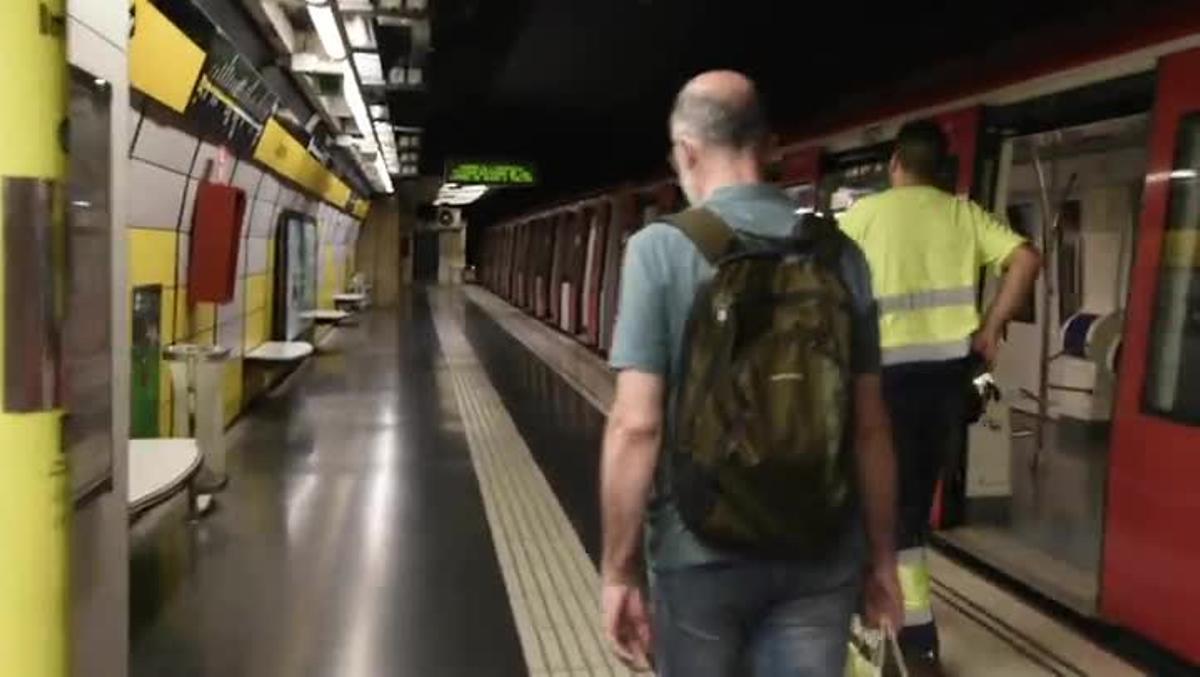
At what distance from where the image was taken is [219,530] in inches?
189

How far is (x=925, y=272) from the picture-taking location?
2.88 m

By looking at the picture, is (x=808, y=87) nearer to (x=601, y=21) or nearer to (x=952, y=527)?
(x=601, y=21)

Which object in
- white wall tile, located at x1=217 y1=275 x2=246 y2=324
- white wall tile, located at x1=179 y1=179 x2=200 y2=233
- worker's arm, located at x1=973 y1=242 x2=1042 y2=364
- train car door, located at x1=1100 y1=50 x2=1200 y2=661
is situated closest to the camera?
worker's arm, located at x1=973 y1=242 x2=1042 y2=364

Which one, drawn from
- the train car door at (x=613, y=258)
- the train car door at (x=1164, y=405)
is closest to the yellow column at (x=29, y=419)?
the train car door at (x=1164, y=405)

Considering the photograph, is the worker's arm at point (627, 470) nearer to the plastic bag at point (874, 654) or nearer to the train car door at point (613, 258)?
the plastic bag at point (874, 654)

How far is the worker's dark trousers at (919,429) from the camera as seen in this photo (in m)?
2.83

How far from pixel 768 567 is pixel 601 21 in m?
7.03

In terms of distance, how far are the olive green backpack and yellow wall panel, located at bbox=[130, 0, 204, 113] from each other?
10.5 ft

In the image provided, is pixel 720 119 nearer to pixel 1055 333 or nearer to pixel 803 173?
pixel 803 173

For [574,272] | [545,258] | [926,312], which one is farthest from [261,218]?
[545,258]

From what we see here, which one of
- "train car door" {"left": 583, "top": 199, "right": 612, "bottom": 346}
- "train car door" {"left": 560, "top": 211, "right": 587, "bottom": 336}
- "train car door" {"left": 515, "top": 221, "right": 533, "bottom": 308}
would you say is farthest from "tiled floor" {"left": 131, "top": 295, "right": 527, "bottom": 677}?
"train car door" {"left": 515, "top": 221, "right": 533, "bottom": 308}

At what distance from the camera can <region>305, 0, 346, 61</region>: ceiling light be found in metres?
4.91

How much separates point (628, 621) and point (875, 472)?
0.43 metres

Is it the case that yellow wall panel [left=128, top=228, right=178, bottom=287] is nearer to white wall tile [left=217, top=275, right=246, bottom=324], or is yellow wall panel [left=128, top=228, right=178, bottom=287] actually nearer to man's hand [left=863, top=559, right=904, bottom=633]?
white wall tile [left=217, top=275, right=246, bottom=324]
